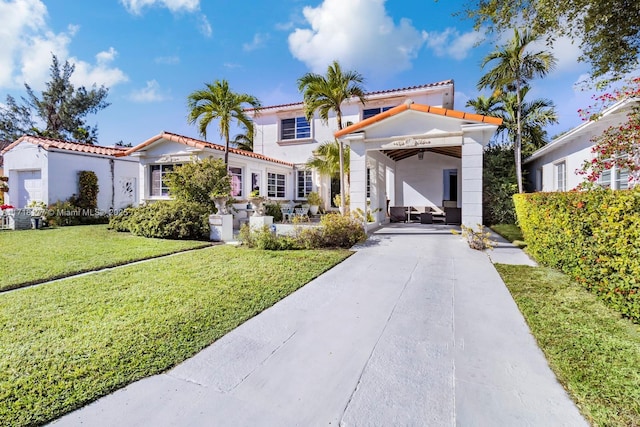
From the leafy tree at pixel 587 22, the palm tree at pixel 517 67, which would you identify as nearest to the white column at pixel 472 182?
the leafy tree at pixel 587 22

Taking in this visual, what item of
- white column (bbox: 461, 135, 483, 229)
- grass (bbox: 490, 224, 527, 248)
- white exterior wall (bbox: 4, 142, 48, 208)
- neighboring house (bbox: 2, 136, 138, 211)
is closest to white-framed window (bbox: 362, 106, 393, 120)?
grass (bbox: 490, 224, 527, 248)

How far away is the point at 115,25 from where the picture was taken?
42.3 ft

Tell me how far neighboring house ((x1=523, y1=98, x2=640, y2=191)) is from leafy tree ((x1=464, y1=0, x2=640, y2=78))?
108cm

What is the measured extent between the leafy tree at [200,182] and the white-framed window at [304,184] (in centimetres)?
809

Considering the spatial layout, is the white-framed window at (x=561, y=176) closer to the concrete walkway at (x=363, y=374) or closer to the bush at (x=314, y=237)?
the bush at (x=314, y=237)

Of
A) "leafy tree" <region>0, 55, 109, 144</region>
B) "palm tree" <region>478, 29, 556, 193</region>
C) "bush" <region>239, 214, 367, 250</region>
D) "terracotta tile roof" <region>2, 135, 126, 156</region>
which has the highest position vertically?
"leafy tree" <region>0, 55, 109, 144</region>

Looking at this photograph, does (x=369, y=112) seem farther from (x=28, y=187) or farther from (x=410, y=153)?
(x=28, y=187)

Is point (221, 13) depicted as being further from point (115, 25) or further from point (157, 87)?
point (157, 87)

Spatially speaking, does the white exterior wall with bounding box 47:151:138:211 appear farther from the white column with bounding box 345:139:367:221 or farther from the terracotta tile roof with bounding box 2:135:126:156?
the white column with bounding box 345:139:367:221

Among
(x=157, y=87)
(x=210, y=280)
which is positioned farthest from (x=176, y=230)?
(x=157, y=87)

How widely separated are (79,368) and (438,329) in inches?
161

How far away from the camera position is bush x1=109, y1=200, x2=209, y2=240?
1145 centimetres

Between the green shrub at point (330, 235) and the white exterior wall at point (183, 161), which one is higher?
the white exterior wall at point (183, 161)

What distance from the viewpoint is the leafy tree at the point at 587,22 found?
6633 mm
